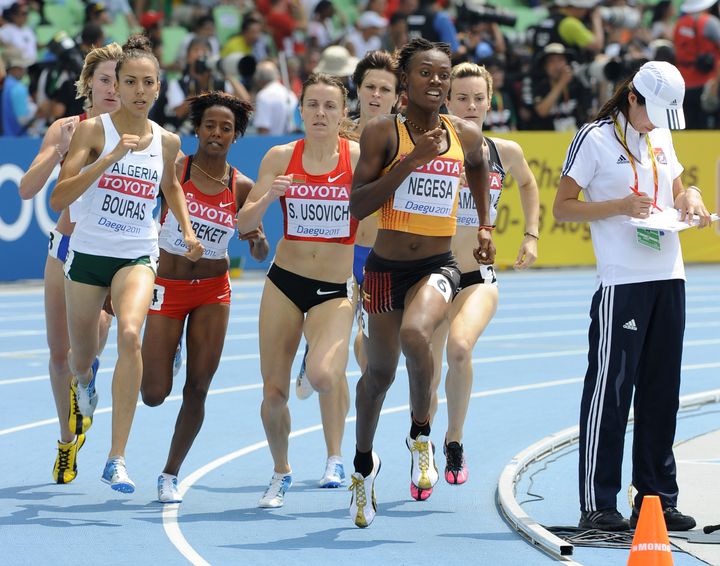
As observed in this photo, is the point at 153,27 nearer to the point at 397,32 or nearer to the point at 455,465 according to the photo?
the point at 397,32

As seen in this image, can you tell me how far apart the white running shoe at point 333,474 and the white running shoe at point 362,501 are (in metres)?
1.04

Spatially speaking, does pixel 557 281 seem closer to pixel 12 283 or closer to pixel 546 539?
pixel 12 283

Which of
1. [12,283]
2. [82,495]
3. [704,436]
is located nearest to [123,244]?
[82,495]

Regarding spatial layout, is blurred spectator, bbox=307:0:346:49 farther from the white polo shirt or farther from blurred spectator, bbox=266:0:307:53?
the white polo shirt

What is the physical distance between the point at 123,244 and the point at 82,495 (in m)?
1.44

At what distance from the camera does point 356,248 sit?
955 cm

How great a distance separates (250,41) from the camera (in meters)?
21.2

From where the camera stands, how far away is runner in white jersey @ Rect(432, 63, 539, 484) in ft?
27.8

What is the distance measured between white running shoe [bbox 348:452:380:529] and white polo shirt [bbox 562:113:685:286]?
1539 millimetres

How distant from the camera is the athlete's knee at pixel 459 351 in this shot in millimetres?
8438

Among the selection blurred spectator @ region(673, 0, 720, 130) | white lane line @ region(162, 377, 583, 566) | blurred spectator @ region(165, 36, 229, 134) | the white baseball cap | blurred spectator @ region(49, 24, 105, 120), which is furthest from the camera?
blurred spectator @ region(673, 0, 720, 130)

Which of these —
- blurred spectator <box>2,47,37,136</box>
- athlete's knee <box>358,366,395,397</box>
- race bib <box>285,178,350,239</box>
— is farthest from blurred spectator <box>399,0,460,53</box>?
athlete's knee <box>358,366,395,397</box>

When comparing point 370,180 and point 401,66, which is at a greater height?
point 401,66

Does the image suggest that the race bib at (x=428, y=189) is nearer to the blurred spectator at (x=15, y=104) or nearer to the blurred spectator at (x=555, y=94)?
the blurred spectator at (x=15, y=104)
